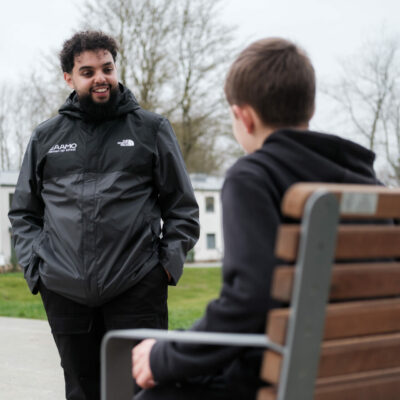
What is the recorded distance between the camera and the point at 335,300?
1.61 m

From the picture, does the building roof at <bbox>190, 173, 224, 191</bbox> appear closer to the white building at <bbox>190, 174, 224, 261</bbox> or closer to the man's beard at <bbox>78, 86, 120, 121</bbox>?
the white building at <bbox>190, 174, 224, 261</bbox>

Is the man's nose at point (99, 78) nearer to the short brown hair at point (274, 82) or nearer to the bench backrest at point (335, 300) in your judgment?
the short brown hair at point (274, 82)

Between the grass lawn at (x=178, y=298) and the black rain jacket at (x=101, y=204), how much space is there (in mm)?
4117

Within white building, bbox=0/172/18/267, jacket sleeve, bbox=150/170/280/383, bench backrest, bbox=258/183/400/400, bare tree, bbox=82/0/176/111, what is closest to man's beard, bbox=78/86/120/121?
jacket sleeve, bbox=150/170/280/383

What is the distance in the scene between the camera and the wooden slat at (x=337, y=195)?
147 centimetres

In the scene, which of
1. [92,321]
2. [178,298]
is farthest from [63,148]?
[178,298]

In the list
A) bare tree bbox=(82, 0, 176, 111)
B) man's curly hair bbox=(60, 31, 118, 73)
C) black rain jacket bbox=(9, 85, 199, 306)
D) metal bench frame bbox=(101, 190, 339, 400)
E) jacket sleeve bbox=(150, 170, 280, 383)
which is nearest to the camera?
metal bench frame bbox=(101, 190, 339, 400)

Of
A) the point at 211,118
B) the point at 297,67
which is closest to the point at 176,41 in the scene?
the point at 211,118

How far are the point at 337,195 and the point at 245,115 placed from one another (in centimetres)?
52

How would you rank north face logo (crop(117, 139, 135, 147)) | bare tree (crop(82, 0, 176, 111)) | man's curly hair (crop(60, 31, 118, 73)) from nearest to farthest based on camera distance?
north face logo (crop(117, 139, 135, 147))
man's curly hair (crop(60, 31, 118, 73))
bare tree (crop(82, 0, 176, 111))

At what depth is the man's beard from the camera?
11.7ft

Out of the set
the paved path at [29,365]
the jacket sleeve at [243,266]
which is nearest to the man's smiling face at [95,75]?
the jacket sleeve at [243,266]

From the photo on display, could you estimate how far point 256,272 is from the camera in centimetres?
166

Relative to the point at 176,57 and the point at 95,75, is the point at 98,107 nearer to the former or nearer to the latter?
the point at 95,75
